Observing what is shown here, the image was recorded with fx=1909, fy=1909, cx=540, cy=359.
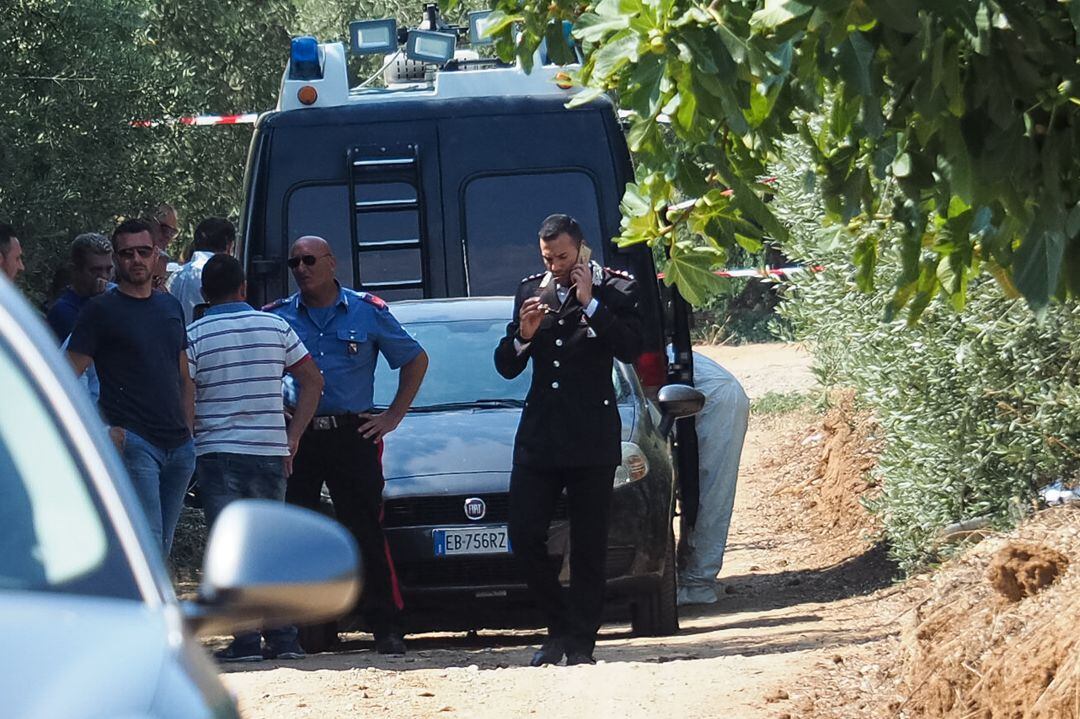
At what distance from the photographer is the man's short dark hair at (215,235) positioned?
10273 millimetres

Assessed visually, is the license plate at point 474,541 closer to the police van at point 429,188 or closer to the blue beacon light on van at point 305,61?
the police van at point 429,188

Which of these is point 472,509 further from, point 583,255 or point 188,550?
point 188,550

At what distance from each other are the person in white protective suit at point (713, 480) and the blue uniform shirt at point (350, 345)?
2.79 metres

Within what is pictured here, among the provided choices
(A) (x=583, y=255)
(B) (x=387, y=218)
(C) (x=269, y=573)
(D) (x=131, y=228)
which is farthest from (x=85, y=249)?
(C) (x=269, y=573)

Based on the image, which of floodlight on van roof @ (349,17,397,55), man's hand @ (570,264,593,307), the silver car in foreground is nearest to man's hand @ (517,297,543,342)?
man's hand @ (570,264,593,307)

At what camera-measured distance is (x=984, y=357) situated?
9156mm

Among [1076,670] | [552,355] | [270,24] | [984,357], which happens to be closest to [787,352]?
[270,24]

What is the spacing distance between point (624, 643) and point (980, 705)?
119 inches

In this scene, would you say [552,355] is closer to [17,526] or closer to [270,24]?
[17,526]

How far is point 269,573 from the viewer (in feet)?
7.82

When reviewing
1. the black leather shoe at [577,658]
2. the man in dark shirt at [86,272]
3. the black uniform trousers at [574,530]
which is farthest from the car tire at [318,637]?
the man in dark shirt at [86,272]

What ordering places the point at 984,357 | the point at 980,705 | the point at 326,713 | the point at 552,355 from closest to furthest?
the point at 980,705 → the point at 326,713 → the point at 552,355 → the point at 984,357

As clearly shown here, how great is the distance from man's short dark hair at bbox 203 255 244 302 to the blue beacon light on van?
2968 millimetres

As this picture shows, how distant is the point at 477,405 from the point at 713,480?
2.36 metres
